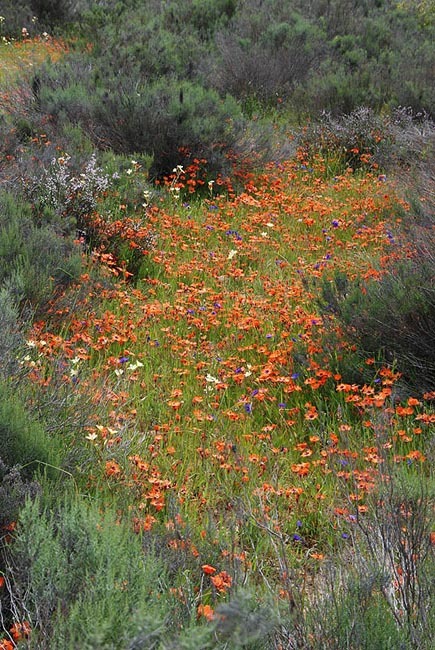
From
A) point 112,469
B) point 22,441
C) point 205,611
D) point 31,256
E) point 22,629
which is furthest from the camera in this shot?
point 31,256

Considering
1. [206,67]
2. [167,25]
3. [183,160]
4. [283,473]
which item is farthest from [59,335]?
[167,25]

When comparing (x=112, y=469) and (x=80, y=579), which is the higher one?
(x=80, y=579)

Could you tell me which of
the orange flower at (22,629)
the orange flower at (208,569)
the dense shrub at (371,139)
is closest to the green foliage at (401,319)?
the orange flower at (208,569)

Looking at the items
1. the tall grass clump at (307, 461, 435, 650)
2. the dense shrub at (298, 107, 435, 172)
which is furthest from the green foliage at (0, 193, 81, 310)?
the dense shrub at (298, 107, 435, 172)

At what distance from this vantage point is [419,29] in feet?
51.3

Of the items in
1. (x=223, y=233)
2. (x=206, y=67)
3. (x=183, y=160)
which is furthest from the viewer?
(x=206, y=67)

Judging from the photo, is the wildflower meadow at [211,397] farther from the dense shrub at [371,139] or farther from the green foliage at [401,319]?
the dense shrub at [371,139]

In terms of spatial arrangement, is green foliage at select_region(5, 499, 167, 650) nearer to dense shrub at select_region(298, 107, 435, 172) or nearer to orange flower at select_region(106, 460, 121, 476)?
orange flower at select_region(106, 460, 121, 476)

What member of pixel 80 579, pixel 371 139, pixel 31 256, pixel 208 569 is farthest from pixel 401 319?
pixel 371 139

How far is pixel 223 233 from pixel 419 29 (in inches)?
428

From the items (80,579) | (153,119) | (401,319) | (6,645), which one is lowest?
(401,319)

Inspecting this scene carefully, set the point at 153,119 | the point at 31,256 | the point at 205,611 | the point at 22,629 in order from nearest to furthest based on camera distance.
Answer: the point at 22,629, the point at 205,611, the point at 31,256, the point at 153,119

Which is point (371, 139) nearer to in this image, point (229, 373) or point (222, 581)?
point (229, 373)

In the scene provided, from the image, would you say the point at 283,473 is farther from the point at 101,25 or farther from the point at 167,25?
the point at 101,25
